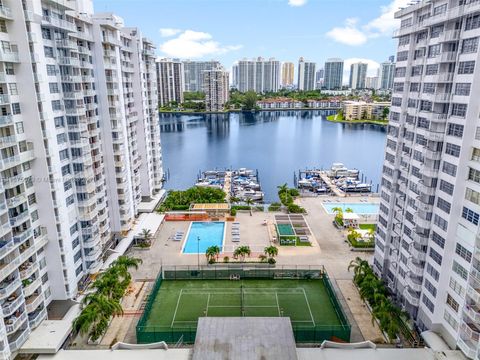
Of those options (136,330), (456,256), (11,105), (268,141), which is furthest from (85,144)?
(268,141)

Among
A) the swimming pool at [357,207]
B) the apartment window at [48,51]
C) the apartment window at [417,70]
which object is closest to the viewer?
the apartment window at [48,51]

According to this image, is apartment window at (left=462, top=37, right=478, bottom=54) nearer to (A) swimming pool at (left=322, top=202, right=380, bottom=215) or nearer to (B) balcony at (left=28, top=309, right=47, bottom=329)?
(B) balcony at (left=28, top=309, right=47, bottom=329)

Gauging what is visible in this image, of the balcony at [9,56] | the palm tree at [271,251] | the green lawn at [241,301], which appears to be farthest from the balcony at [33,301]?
the palm tree at [271,251]

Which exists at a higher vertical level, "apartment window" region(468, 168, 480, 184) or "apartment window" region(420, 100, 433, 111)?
"apartment window" region(420, 100, 433, 111)

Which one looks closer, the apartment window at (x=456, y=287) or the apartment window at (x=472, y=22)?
the apartment window at (x=472, y=22)

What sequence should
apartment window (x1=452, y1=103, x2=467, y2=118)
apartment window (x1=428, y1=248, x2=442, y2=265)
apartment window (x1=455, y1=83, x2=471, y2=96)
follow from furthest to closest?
apartment window (x1=428, y1=248, x2=442, y2=265)
apartment window (x1=452, y1=103, x2=467, y2=118)
apartment window (x1=455, y1=83, x2=471, y2=96)

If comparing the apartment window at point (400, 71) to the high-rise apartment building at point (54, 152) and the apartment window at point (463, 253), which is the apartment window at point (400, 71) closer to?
the apartment window at point (463, 253)

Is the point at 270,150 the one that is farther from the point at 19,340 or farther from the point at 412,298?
the point at 19,340

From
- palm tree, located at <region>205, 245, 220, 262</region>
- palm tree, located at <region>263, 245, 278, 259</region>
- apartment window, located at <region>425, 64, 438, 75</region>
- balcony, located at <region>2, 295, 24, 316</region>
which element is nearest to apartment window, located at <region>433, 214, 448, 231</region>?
apartment window, located at <region>425, 64, 438, 75</region>
